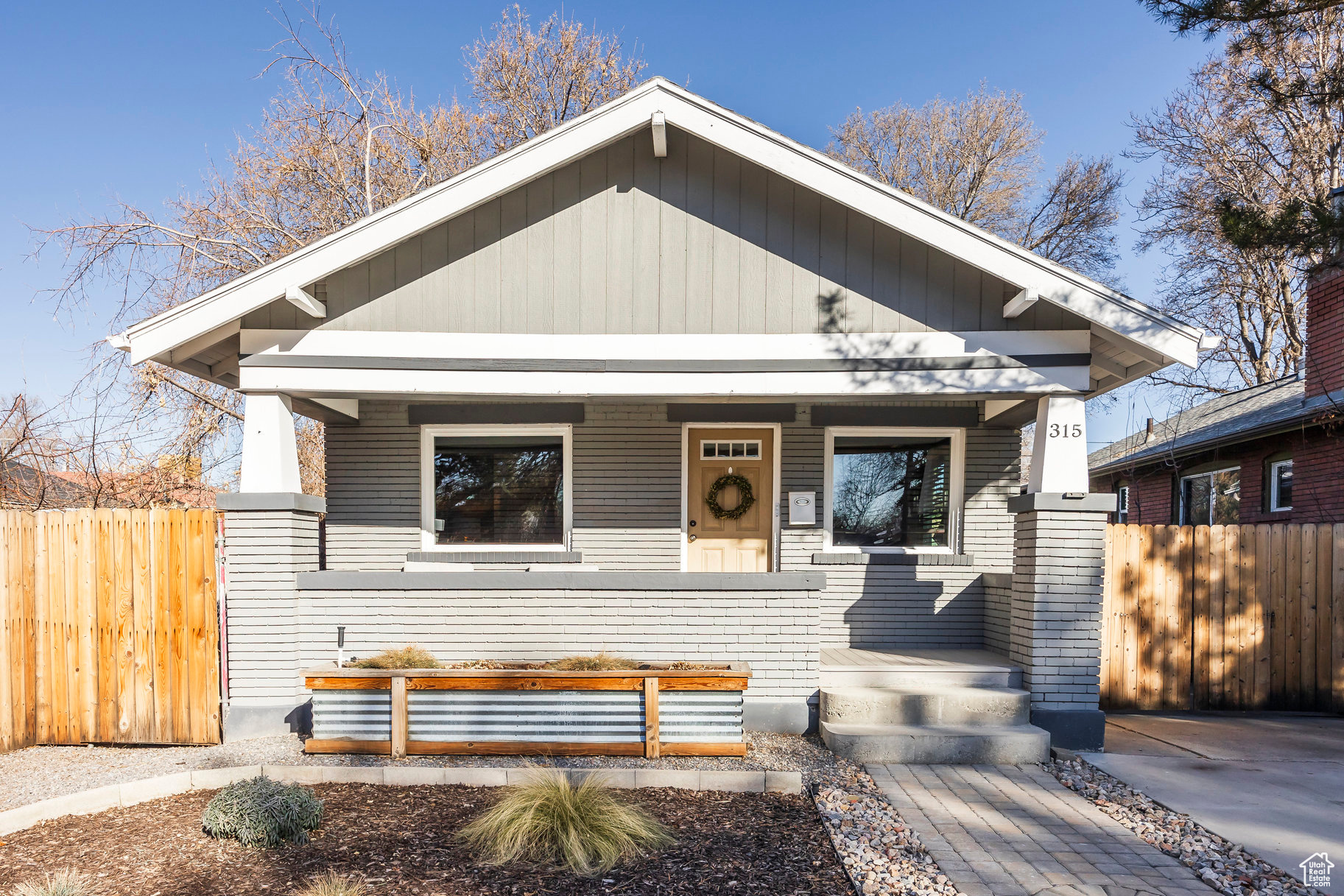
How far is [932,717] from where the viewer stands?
5.99m

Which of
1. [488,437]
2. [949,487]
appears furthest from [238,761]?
[949,487]

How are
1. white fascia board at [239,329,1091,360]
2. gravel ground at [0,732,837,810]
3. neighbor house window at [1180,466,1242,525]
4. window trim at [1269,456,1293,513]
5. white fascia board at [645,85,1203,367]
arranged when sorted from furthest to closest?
neighbor house window at [1180,466,1242,525] → window trim at [1269,456,1293,513] → white fascia board at [239,329,1091,360] → white fascia board at [645,85,1203,367] → gravel ground at [0,732,837,810]

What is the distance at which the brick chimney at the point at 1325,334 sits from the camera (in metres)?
10.6

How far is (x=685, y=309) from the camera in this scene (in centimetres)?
629

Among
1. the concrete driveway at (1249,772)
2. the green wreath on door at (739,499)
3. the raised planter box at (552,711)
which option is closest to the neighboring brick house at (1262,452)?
the concrete driveway at (1249,772)

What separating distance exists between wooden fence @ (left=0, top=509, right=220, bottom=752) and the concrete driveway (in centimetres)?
712

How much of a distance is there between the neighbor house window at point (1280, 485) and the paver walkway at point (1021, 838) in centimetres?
903

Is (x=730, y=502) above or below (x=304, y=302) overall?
below

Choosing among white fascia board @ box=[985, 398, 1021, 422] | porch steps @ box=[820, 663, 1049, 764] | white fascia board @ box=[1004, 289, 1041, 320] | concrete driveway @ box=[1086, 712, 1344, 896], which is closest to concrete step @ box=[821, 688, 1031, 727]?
porch steps @ box=[820, 663, 1049, 764]

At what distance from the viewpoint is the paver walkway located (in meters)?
3.63

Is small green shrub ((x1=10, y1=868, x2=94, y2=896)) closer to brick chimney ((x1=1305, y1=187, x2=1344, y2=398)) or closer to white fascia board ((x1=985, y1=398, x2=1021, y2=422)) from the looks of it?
white fascia board ((x1=985, y1=398, x2=1021, y2=422))

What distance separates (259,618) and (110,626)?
1.13m

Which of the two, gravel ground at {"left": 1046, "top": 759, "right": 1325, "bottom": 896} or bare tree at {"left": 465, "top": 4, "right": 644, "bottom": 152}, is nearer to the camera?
gravel ground at {"left": 1046, "top": 759, "right": 1325, "bottom": 896}

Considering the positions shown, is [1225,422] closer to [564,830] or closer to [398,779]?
[564,830]
